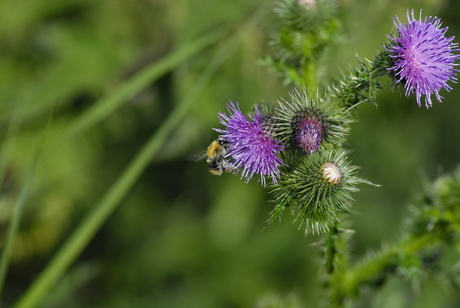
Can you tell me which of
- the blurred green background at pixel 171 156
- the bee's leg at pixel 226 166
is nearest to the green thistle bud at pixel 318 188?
the bee's leg at pixel 226 166

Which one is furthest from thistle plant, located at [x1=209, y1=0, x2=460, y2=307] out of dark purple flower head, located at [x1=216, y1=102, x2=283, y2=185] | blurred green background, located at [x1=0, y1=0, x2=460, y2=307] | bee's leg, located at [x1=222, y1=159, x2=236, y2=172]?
blurred green background, located at [x1=0, y1=0, x2=460, y2=307]

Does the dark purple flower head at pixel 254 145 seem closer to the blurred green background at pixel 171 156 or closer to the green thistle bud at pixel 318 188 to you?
the green thistle bud at pixel 318 188

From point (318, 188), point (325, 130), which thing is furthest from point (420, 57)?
point (318, 188)

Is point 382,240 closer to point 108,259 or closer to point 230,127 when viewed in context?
point 108,259

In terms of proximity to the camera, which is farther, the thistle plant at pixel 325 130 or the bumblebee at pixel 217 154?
the bumblebee at pixel 217 154

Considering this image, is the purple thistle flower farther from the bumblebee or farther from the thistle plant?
the bumblebee

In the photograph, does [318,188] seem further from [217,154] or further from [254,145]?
[217,154]
